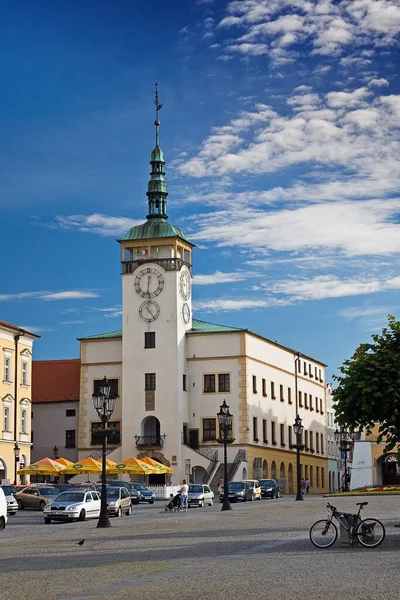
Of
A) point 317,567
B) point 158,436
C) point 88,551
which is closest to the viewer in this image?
point 317,567

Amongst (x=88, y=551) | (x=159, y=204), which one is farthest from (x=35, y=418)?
(x=88, y=551)

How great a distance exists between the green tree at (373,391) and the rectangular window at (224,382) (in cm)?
6061

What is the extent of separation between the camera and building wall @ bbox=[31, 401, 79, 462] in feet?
308

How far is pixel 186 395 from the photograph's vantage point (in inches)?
3489

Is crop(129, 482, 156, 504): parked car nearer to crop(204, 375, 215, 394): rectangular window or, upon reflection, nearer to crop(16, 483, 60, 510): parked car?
crop(16, 483, 60, 510): parked car

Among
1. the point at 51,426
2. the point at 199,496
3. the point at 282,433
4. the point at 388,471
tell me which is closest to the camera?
the point at 199,496

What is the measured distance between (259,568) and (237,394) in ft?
229

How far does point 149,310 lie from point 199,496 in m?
30.9

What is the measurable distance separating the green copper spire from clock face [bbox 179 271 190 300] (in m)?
5.67

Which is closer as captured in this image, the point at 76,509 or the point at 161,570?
the point at 161,570

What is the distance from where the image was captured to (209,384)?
88938mm

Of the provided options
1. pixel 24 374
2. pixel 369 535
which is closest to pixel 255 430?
pixel 24 374

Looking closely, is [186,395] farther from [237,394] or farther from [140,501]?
[140,501]

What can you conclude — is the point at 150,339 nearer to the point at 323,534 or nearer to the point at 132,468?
the point at 132,468
